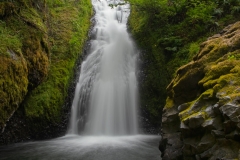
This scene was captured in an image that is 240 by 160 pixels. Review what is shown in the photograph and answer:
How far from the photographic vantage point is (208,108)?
3854 mm

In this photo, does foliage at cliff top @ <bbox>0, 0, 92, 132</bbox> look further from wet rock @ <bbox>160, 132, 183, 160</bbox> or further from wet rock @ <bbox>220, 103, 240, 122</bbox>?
wet rock @ <bbox>220, 103, 240, 122</bbox>

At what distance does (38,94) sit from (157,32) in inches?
224

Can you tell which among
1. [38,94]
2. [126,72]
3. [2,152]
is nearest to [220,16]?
[126,72]

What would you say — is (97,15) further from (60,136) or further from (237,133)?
(237,133)

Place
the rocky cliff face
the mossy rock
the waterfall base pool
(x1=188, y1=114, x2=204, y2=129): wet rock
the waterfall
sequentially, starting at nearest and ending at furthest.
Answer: the rocky cliff face < (x1=188, y1=114, x2=204, y2=129): wet rock < the mossy rock < the waterfall base pool < the waterfall

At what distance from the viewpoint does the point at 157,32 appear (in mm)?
10766

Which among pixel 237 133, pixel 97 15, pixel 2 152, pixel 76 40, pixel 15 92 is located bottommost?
pixel 2 152

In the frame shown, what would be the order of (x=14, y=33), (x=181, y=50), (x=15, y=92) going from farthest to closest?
(x=181, y=50)
(x=14, y=33)
(x=15, y=92)

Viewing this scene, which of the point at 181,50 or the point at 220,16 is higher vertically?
the point at 220,16

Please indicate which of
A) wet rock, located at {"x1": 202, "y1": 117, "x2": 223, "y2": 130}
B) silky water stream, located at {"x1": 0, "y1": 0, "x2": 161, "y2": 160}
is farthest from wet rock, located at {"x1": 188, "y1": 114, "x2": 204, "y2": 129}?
silky water stream, located at {"x1": 0, "y1": 0, "x2": 161, "y2": 160}

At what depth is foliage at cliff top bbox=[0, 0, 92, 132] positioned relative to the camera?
6.11 metres

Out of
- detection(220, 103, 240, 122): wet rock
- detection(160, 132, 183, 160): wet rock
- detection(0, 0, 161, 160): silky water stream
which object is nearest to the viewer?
detection(220, 103, 240, 122): wet rock

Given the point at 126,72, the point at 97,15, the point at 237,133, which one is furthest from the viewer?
the point at 97,15

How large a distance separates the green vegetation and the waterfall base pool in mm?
2447
